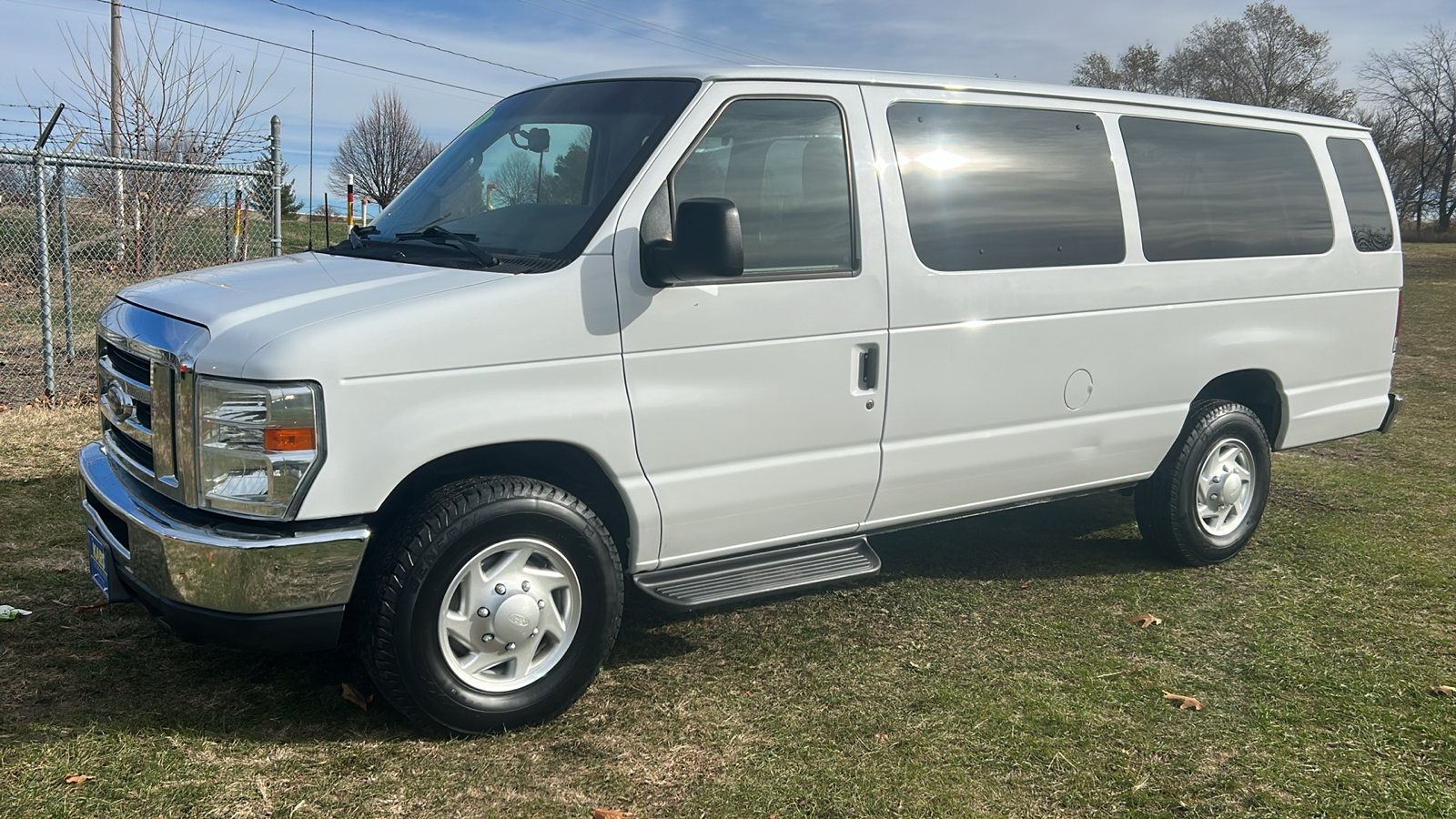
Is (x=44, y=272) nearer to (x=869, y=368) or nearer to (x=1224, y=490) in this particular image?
(x=869, y=368)

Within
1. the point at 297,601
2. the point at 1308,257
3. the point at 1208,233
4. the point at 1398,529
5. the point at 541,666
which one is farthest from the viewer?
the point at 1398,529

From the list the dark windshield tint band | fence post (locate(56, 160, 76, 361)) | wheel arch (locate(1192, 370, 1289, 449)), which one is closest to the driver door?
the dark windshield tint band

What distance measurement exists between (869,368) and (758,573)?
35.3 inches

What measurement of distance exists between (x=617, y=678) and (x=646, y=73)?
233cm

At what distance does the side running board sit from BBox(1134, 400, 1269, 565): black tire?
6.35 ft

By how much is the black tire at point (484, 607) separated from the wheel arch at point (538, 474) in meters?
0.10

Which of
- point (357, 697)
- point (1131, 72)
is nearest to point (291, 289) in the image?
point (357, 697)

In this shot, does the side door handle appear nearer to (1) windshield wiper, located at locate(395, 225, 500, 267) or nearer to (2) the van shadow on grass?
(2) the van shadow on grass

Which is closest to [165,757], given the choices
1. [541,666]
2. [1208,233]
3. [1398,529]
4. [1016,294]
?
[541,666]

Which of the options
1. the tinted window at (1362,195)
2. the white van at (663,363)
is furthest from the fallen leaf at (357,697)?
the tinted window at (1362,195)

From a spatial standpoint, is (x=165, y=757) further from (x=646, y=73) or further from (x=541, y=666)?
(x=646, y=73)

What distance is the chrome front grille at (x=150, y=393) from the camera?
3.32 meters

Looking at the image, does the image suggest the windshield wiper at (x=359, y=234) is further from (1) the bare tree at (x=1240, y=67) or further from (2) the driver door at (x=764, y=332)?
(1) the bare tree at (x=1240, y=67)

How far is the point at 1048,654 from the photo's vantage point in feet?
14.8
